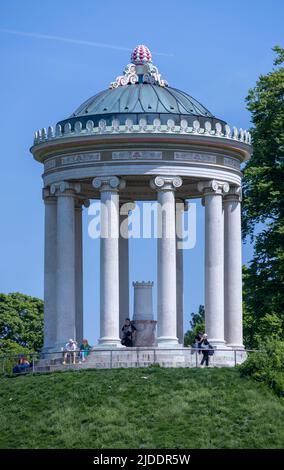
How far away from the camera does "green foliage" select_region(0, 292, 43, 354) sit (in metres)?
163

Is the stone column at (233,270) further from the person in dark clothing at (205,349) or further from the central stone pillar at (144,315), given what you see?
the person in dark clothing at (205,349)

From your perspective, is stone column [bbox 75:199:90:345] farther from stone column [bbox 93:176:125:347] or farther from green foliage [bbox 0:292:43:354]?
green foliage [bbox 0:292:43:354]

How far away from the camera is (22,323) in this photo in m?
163

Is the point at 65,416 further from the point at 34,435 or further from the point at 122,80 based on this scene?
the point at 122,80

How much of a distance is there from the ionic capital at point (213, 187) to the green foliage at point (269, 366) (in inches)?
397

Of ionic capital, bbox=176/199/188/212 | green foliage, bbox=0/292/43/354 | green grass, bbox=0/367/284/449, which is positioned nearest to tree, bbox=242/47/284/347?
ionic capital, bbox=176/199/188/212

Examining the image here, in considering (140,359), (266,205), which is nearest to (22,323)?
(266,205)

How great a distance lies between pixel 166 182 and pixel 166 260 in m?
3.80

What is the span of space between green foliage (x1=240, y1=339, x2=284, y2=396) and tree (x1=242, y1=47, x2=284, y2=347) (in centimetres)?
1765

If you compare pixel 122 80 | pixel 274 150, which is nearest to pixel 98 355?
pixel 122 80

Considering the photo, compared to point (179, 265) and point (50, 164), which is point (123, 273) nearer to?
point (179, 265)

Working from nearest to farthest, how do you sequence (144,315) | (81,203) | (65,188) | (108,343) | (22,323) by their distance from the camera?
(108,343) → (65,188) → (144,315) → (81,203) → (22,323)

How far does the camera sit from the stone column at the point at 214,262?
325ft
